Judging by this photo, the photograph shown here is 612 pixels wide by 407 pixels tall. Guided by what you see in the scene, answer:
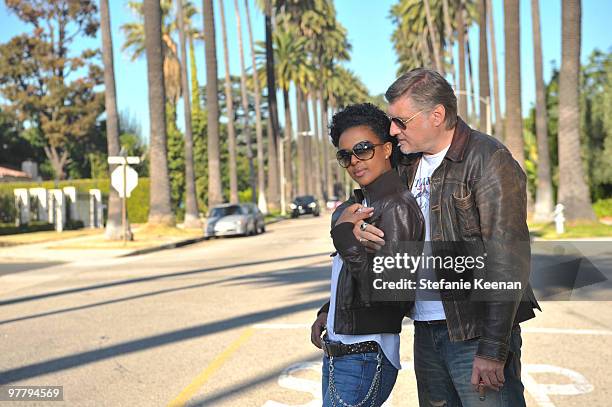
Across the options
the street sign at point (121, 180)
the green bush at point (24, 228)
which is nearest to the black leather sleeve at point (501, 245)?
the street sign at point (121, 180)

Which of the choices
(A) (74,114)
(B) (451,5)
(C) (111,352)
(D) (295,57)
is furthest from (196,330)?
(D) (295,57)

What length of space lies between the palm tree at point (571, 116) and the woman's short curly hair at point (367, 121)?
2390cm

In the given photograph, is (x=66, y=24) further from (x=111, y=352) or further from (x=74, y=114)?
(x=111, y=352)

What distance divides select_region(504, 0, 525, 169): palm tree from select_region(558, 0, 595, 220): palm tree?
494 centimetres

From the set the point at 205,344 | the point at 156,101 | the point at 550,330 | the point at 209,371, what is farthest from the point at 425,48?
the point at 209,371

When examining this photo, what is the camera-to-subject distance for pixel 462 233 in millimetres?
3170

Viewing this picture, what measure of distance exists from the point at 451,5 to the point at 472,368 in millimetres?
72715

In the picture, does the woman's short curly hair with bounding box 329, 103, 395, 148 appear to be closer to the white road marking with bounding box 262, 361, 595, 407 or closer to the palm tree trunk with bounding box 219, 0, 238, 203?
the white road marking with bounding box 262, 361, 595, 407

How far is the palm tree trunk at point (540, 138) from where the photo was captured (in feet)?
106

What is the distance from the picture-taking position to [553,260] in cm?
400

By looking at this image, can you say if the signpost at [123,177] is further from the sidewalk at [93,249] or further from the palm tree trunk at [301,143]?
the palm tree trunk at [301,143]

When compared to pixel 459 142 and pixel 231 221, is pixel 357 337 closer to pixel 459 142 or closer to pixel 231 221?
pixel 459 142

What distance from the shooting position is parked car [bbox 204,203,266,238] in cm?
3500

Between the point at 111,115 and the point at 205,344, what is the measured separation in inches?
915
